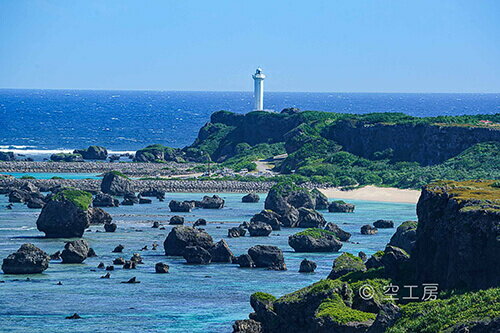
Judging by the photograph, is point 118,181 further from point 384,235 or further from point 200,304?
point 200,304

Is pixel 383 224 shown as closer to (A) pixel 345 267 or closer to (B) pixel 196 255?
(B) pixel 196 255

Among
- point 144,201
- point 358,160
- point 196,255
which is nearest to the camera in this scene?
point 196,255

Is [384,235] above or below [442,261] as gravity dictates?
below

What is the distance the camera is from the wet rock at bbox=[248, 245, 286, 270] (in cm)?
8525

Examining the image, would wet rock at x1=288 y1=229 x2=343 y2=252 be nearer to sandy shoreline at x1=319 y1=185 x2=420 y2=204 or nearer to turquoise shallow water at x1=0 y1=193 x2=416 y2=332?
turquoise shallow water at x1=0 y1=193 x2=416 y2=332

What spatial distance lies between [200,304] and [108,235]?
33324 millimetres

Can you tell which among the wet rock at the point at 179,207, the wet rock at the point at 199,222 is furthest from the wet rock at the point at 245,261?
the wet rock at the point at 179,207

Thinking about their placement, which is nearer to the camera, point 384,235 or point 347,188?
point 384,235

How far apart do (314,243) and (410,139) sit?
8161 centimetres

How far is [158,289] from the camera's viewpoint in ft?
251

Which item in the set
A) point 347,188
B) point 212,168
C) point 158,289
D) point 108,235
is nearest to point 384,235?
point 108,235

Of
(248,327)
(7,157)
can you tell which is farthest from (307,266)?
(7,157)

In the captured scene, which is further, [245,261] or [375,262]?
[245,261]

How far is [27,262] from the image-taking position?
8038cm
